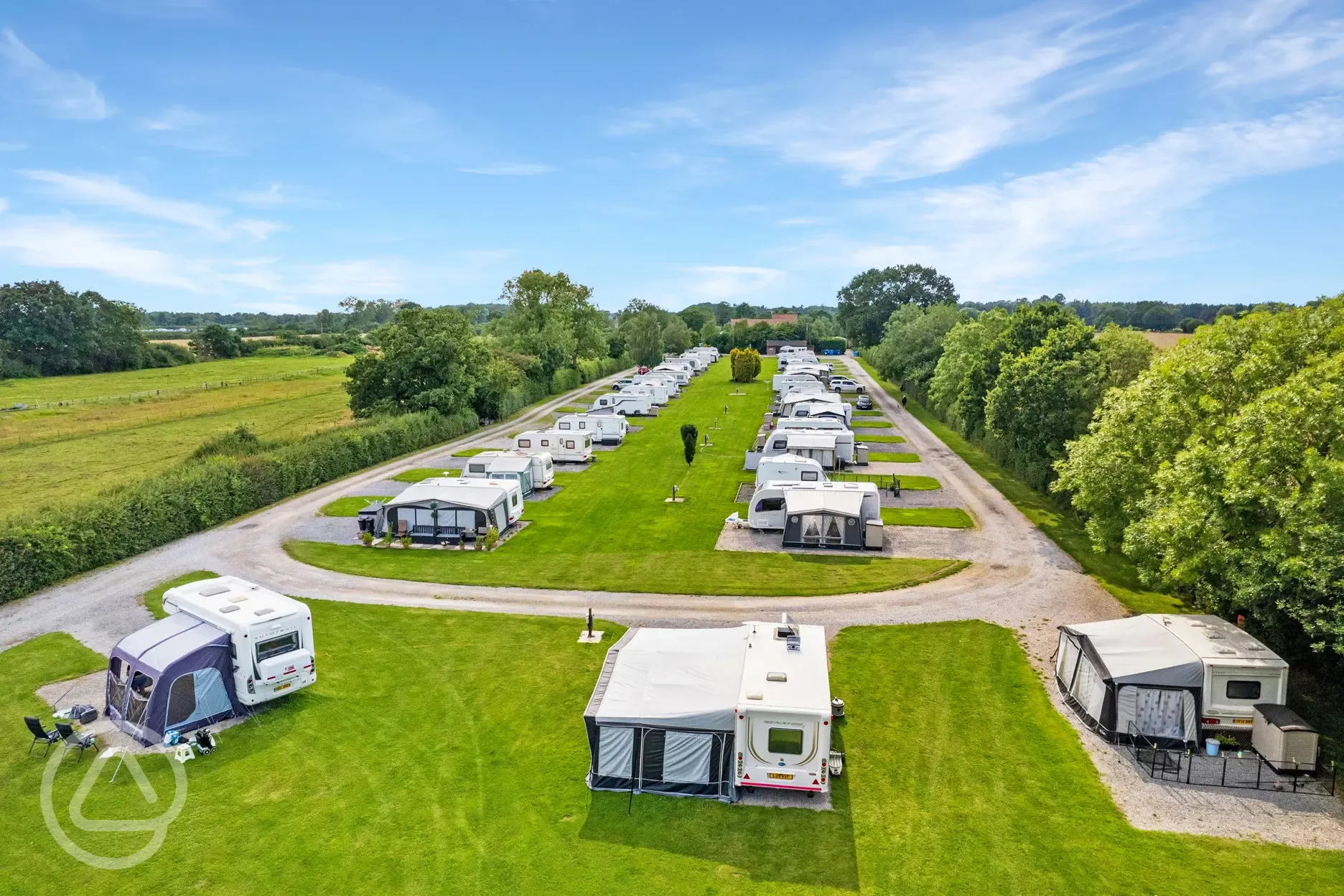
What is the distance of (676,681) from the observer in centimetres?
1475

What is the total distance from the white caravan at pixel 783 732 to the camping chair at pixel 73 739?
499 inches

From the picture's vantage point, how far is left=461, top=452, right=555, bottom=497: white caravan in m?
35.4

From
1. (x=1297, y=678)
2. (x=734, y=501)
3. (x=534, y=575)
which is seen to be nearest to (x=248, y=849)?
(x=534, y=575)

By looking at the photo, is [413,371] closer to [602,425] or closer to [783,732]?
[602,425]

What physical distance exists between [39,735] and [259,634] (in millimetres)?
4202

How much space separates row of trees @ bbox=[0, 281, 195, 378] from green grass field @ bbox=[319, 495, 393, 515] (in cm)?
7456

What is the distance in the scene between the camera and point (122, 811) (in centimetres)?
1348

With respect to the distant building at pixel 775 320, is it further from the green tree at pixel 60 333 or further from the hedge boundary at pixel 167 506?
the hedge boundary at pixel 167 506

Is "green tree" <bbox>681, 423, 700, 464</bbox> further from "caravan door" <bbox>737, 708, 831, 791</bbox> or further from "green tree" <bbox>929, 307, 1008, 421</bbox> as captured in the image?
"caravan door" <bbox>737, 708, 831, 791</bbox>

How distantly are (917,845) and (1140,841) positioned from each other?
373 centimetres

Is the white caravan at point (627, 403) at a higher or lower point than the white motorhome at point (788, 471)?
higher

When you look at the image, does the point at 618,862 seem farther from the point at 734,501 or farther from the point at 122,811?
the point at 734,501

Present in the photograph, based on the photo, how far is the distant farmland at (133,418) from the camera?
132ft

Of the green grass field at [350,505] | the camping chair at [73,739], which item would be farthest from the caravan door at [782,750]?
the green grass field at [350,505]
